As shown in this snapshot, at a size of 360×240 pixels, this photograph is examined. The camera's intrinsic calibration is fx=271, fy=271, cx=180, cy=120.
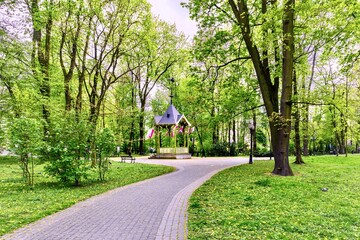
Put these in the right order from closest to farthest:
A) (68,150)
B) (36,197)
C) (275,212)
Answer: (275,212)
(36,197)
(68,150)

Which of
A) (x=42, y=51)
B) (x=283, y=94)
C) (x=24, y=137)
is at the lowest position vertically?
(x=24, y=137)

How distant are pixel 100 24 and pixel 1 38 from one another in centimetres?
548

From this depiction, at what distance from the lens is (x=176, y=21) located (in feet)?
101

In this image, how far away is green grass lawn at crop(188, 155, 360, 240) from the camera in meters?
4.34

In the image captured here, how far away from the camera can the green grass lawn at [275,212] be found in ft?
14.2

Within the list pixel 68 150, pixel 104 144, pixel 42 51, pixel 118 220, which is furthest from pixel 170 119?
pixel 118 220

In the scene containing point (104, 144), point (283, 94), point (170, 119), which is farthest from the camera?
point (170, 119)

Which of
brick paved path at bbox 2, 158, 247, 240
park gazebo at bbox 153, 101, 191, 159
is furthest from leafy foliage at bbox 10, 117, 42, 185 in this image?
park gazebo at bbox 153, 101, 191, 159

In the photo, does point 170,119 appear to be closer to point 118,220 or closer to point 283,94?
point 283,94

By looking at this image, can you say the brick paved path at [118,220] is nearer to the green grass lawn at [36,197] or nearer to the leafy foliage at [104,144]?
the green grass lawn at [36,197]

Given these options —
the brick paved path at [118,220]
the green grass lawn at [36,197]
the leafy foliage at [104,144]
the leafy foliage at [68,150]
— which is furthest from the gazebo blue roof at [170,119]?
the brick paved path at [118,220]

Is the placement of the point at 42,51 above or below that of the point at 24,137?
above

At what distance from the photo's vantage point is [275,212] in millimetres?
5504

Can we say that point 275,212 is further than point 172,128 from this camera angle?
No
